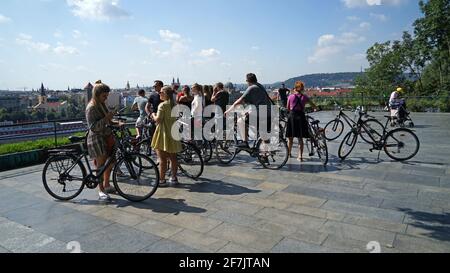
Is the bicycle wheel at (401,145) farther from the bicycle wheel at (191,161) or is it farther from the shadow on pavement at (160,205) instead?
the shadow on pavement at (160,205)

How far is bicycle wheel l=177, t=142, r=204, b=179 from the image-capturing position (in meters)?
6.43

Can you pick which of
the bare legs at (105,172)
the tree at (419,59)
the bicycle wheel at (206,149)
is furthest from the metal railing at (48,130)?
the tree at (419,59)

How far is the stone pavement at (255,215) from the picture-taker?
368 centimetres

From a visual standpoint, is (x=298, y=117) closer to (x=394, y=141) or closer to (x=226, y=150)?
(x=226, y=150)

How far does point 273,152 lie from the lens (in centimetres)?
714

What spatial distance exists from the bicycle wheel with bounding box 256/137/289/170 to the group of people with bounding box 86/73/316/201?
A: 0.26 metres

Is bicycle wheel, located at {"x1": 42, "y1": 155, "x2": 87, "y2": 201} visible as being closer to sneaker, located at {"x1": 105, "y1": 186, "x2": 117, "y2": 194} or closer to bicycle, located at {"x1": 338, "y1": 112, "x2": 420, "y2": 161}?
sneaker, located at {"x1": 105, "y1": 186, "x2": 117, "y2": 194}

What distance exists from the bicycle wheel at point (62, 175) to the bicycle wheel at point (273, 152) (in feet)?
11.4

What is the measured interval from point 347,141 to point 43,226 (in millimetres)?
6127

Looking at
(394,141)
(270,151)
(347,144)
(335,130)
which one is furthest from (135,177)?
(335,130)

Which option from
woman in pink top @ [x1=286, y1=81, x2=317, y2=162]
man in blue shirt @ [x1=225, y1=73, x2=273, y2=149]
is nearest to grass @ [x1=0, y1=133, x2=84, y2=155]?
man in blue shirt @ [x1=225, y1=73, x2=273, y2=149]

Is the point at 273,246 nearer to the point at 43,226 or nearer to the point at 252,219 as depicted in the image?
the point at 252,219

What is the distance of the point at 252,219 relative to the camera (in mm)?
4359
